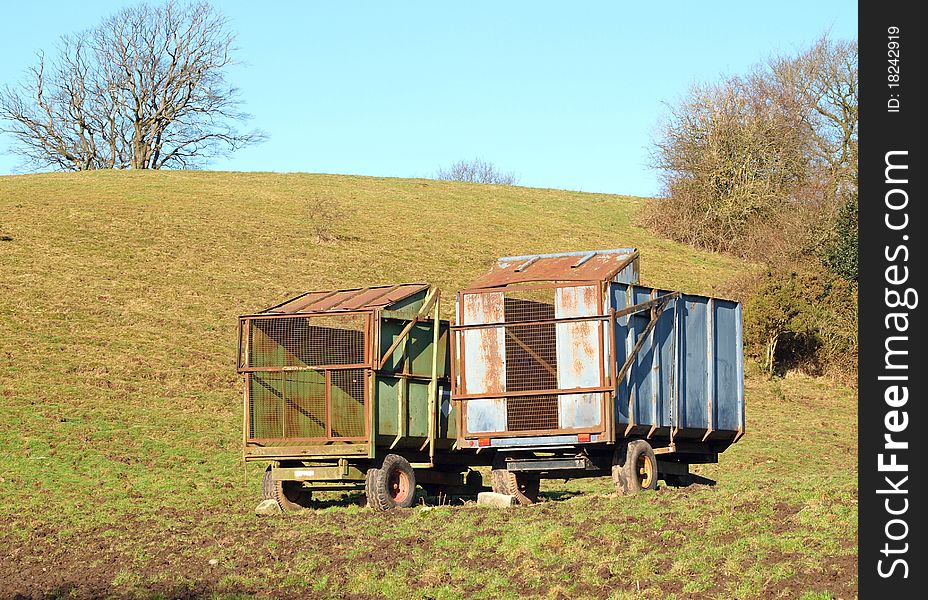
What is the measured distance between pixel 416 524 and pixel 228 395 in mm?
14227

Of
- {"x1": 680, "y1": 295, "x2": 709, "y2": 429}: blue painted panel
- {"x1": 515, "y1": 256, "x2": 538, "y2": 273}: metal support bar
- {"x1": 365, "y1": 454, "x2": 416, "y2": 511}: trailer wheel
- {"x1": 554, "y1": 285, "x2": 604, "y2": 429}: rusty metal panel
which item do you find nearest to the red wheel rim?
{"x1": 365, "y1": 454, "x2": 416, "y2": 511}: trailer wheel

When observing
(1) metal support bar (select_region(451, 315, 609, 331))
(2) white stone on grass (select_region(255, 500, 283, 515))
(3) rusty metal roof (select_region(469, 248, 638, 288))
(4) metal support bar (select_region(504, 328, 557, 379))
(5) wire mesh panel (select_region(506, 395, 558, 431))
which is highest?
(3) rusty metal roof (select_region(469, 248, 638, 288))

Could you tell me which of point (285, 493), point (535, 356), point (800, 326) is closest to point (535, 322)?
point (535, 356)

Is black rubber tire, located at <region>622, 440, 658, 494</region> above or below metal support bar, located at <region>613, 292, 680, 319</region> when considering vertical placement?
below

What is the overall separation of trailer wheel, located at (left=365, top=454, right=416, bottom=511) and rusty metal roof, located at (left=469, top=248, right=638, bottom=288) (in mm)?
2826

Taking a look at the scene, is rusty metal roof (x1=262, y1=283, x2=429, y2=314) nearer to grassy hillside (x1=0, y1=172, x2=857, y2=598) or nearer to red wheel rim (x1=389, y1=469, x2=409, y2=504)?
red wheel rim (x1=389, y1=469, x2=409, y2=504)

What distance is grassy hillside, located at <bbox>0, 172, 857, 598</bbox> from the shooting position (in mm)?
11297

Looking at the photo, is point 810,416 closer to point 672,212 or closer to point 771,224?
point 771,224

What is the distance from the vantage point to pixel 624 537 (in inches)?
477

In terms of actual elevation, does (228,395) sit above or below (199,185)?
below

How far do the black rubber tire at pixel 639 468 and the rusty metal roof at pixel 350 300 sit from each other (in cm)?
400
